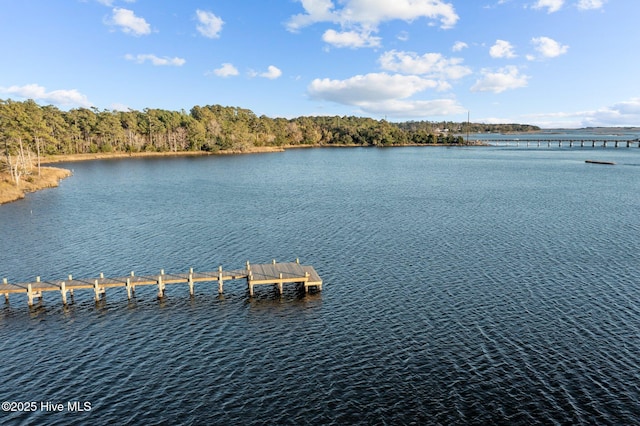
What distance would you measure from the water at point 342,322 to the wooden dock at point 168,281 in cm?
122

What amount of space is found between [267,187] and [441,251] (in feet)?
231

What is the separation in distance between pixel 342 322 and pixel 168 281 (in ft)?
63.9

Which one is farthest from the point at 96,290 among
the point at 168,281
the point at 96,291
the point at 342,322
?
the point at 342,322

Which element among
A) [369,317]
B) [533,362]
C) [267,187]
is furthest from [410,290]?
[267,187]

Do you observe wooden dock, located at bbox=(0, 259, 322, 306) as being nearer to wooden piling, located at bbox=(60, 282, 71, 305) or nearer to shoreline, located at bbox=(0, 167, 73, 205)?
wooden piling, located at bbox=(60, 282, 71, 305)

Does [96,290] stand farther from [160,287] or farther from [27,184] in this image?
[27,184]

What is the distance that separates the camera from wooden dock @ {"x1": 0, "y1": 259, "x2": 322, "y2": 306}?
43.0 metres

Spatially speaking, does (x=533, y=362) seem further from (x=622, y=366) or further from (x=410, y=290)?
(x=410, y=290)

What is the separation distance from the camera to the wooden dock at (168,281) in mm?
42969

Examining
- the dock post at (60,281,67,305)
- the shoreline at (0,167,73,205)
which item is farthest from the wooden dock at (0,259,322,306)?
the shoreline at (0,167,73,205)

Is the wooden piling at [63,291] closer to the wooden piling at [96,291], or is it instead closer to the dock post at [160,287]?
the wooden piling at [96,291]

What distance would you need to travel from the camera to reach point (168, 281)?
4475 cm

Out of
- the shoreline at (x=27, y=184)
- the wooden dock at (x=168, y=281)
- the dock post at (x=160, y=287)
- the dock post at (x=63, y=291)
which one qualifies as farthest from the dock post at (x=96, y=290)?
the shoreline at (x=27, y=184)

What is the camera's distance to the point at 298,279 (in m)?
45.3
